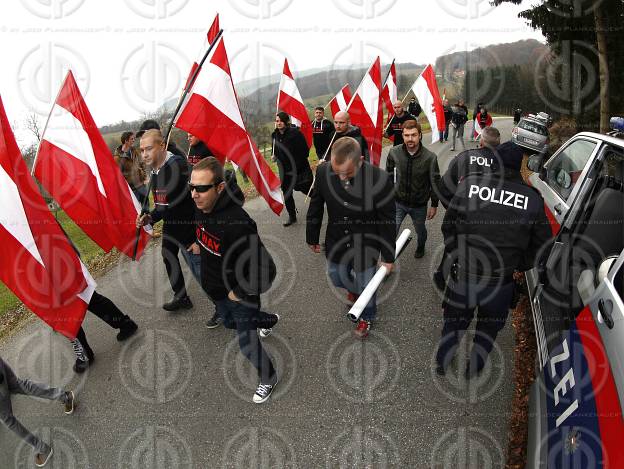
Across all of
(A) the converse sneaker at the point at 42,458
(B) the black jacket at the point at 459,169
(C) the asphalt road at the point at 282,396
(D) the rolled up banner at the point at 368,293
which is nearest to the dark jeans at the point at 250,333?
(C) the asphalt road at the point at 282,396

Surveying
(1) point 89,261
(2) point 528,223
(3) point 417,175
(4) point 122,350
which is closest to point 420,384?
(2) point 528,223

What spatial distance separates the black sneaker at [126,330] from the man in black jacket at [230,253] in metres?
1.54

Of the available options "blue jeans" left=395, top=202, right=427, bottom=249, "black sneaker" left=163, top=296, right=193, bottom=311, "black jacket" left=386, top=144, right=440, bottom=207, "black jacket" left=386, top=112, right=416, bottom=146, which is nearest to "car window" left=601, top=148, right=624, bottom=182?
"black jacket" left=386, top=144, right=440, bottom=207

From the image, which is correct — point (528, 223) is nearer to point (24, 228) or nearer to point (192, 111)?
point (192, 111)

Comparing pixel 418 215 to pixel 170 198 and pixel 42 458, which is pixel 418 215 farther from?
pixel 42 458

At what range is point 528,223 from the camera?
97.8 inches

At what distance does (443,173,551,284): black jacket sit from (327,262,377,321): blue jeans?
980 mm

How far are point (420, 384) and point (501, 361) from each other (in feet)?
2.55

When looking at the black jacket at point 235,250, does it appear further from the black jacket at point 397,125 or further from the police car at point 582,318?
the black jacket at point 397,125

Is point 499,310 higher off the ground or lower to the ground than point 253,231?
lower

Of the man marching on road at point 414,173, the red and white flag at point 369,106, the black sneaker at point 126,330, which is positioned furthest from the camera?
the red and white flag at point 369,106

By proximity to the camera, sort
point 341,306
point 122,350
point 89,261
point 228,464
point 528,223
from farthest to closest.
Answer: point 89,261
point 341,306
point 122,350
point 228,464
point 528,223

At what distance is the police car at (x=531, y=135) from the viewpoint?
1345cm

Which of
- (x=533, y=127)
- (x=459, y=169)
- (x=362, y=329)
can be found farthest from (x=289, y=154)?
(x=533, y=127)
